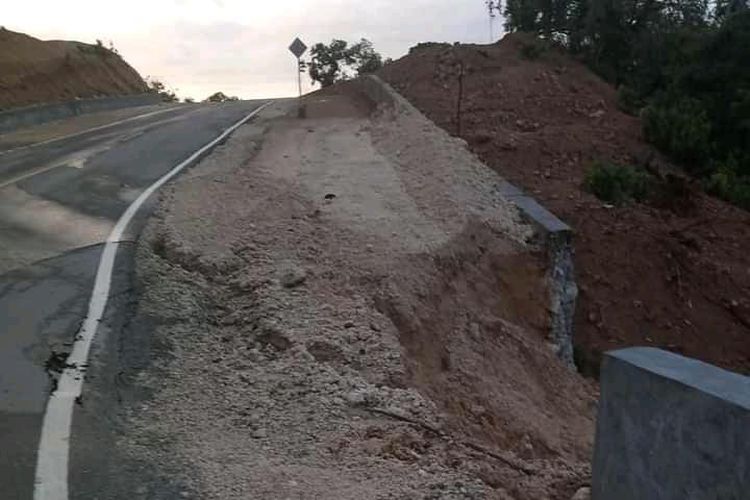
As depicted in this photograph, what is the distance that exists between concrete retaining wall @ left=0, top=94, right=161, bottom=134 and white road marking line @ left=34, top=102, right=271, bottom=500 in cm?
1751

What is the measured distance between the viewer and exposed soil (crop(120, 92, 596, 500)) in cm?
537

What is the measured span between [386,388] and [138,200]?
749cm

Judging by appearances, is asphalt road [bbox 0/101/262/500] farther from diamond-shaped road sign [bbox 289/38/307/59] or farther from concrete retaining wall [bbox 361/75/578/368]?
diamond-shaped road sign [bbox 289/38/307/59]

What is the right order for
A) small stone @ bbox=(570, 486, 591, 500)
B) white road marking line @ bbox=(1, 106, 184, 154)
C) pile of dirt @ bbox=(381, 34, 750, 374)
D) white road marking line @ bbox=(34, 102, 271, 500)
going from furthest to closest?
white road marking line @ bbox=(1, 106, 184, 154) < pile of dirt @ bbox=(381, 34, 750, 374) < small stone @ bbox=(570, 486, 591, 500) < white road marking line @ bbox=(34, 102, 271, 500)

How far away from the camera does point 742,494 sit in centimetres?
368

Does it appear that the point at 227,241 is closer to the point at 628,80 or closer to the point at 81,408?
the point at 81,408

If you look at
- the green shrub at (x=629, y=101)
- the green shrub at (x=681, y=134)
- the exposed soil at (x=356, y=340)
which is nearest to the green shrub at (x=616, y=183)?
the exposed soil at (x=356, y=340)

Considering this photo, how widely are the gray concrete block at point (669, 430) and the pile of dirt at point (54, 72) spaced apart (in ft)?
93.5

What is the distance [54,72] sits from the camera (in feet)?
114

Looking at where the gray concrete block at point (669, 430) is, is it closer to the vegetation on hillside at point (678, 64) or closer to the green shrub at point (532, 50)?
the vegetation on hillside at point (678, 64)

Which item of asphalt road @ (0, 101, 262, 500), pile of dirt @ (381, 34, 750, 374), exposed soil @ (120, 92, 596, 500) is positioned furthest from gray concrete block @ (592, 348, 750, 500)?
pile of dirt @ (381, 34, 750, 374)

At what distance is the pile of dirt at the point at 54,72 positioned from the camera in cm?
3125

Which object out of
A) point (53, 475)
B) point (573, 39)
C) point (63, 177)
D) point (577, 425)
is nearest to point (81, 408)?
point (53, 475)

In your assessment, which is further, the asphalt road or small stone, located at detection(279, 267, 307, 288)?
small stone, located at detection(279, 267, 307, 288)
